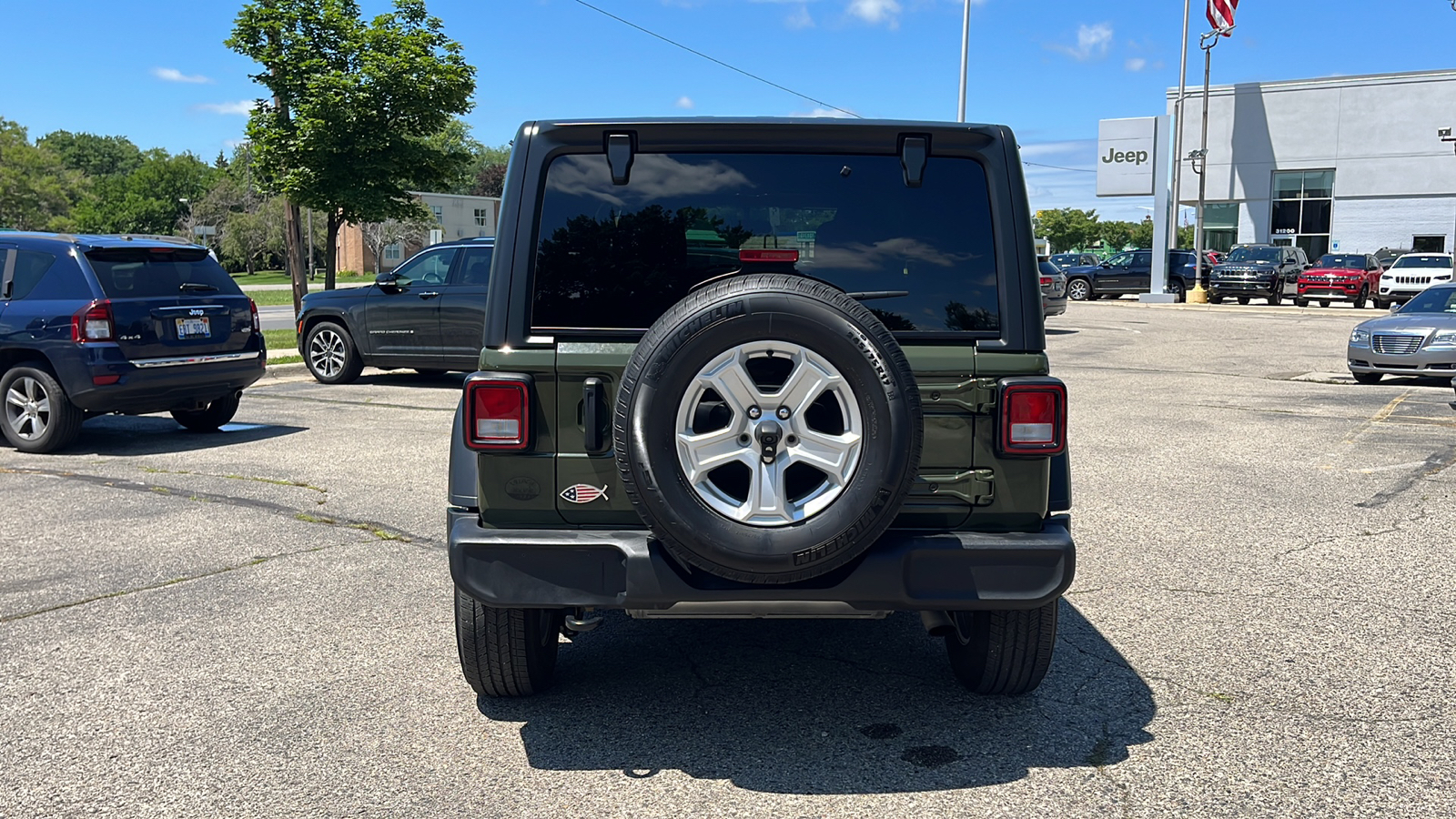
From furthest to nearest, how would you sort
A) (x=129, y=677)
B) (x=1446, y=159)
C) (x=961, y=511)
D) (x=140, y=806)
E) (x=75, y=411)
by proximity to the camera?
(x=1446, y=159) → (x=75, y=411) → (x=129, y=677) → (x=961, y=511) → (x=140, y=806)

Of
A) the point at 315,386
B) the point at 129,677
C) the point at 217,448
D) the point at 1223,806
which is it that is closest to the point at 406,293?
the point at 315,386

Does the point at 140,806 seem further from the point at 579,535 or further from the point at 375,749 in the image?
the point at 579,535

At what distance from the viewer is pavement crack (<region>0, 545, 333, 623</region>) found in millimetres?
5465

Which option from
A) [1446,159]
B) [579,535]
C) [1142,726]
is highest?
[1446,159]

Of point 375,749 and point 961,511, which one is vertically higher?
point 961,511

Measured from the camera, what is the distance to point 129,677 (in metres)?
4.61

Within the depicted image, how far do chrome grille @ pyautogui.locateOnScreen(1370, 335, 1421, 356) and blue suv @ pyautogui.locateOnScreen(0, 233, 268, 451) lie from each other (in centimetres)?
1372

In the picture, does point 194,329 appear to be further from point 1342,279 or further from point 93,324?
point 1342,279

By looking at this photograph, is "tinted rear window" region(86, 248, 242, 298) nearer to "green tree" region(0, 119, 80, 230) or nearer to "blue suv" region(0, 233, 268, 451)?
"blue suv" region(0, 233, 268, 451)

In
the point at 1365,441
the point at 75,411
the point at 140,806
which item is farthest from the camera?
the point at 1365,441

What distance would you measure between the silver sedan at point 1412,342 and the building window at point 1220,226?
41.8 meters

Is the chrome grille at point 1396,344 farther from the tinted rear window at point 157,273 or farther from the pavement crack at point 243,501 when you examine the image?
the tinted rear window at point 157,273

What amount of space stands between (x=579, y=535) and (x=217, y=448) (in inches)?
294

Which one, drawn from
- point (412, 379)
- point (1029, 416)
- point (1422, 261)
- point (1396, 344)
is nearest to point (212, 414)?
point (412, 379)
